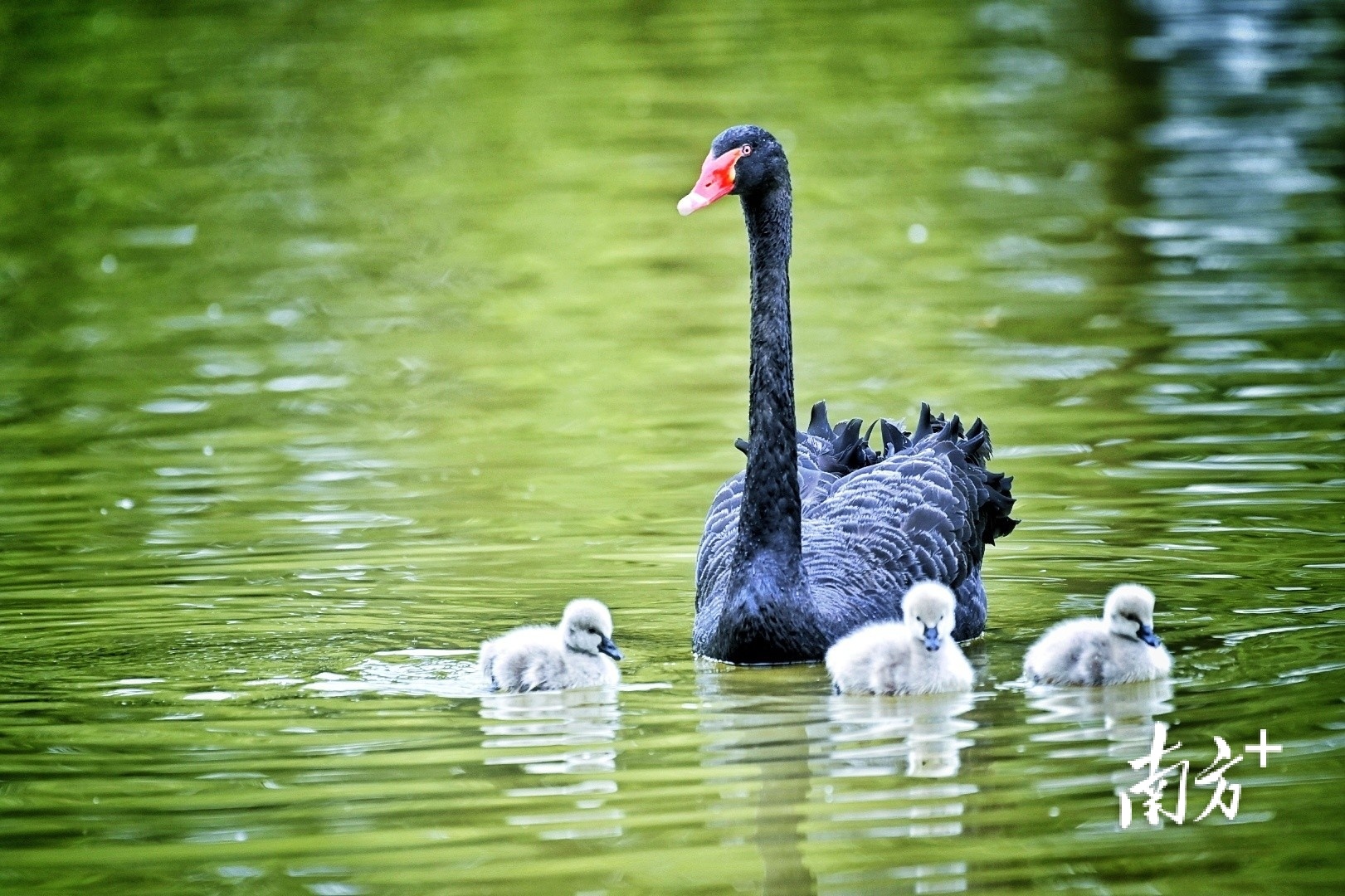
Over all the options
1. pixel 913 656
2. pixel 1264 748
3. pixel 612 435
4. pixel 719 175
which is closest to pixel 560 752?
pixel 913 656

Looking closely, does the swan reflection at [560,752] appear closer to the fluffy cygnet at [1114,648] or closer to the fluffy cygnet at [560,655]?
the fluffy cygnet at [560,655]

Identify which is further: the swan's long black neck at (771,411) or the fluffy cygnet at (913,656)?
the swan's long black neck at (771,411)

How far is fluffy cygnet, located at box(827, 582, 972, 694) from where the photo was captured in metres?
7.57

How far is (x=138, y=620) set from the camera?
900 centimetres

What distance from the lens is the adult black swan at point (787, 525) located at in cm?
823

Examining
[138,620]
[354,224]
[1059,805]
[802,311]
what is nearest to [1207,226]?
[802,311]

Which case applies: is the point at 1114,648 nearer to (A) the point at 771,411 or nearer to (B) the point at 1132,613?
(B) the point at 1132,613

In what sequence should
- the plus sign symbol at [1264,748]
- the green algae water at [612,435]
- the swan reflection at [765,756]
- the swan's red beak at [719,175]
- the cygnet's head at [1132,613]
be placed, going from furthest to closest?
the swan's red beak at [719,175] → the cygnet's head at [1132,613] → the plus sign symbol at [1264,748] → the green algae water at [612,435] → the swan reflection at [765,756]

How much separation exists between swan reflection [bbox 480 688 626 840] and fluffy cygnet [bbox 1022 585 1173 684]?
4.75 ft

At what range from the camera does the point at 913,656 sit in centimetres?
758

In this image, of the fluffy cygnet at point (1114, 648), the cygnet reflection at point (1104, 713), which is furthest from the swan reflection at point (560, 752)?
the fluffy cygnet at point (1114, 648)

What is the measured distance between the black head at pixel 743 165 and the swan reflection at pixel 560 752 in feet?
5.90

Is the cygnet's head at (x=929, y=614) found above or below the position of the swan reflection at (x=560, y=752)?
above
